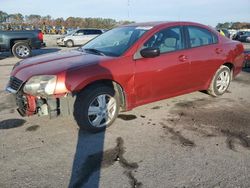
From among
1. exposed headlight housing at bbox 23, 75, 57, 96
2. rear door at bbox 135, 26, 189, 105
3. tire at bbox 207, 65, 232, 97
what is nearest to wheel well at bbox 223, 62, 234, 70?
tire at bbox 207, 65, 232, 97

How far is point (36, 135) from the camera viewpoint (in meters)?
4.22

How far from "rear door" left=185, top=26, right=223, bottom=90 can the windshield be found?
1.05 meters

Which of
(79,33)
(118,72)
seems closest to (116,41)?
(118,72)

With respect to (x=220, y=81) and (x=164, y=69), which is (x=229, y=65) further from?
(x=164, y=69)

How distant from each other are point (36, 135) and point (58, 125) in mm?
455

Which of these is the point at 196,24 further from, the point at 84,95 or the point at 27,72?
the point at 27,72

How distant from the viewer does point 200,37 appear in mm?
5566

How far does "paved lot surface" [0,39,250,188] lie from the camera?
309 centimetres

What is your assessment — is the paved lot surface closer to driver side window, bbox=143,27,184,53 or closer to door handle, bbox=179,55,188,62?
door handle, bbox=179,55,188,62

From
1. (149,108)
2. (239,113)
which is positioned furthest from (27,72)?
(239,113)

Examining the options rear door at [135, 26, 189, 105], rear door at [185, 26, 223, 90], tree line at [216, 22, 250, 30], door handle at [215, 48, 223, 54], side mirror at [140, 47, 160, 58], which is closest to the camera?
side mirror at [140, 47, 160, 58]

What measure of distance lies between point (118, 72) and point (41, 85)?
1.18 m

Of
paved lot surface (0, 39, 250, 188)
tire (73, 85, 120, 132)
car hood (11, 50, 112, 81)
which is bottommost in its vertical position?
paved lot surface (0, 39, 250, 188)

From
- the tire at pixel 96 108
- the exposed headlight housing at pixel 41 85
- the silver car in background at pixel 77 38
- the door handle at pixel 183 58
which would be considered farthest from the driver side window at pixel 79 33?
the exposed headlight housing at pixel 41 85
